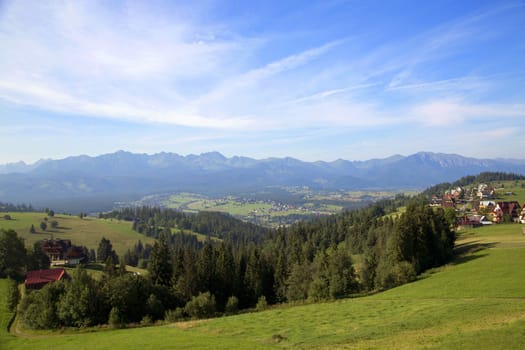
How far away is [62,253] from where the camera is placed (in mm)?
84625

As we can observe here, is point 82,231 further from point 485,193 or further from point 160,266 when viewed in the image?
point 485,193

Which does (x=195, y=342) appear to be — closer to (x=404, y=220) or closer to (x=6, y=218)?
(x=404, y=220)

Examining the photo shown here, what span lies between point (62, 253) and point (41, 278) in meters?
27.6

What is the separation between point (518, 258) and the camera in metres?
45.9

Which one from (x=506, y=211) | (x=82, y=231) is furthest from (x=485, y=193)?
(x=82, y=231)

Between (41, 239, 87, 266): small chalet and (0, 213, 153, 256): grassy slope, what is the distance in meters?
50.9

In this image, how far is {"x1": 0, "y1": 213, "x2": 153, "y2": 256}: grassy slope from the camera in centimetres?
14000

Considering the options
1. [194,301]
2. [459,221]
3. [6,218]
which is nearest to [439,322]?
[194,301]

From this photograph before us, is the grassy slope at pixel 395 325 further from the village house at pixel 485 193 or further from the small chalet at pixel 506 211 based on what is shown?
the village house at pixel 485 193

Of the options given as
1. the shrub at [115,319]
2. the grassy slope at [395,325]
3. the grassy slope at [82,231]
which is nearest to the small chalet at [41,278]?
the shrub at [115,319]

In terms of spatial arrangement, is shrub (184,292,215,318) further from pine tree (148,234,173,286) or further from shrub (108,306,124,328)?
pine tree (148,234,173,286)

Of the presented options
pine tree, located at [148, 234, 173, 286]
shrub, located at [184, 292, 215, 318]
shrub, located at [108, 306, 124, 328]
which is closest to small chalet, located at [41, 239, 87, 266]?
pine tree, located at [148, 234, 173, 286]

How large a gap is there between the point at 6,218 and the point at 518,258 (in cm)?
19441

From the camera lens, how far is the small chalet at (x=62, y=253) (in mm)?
83438
